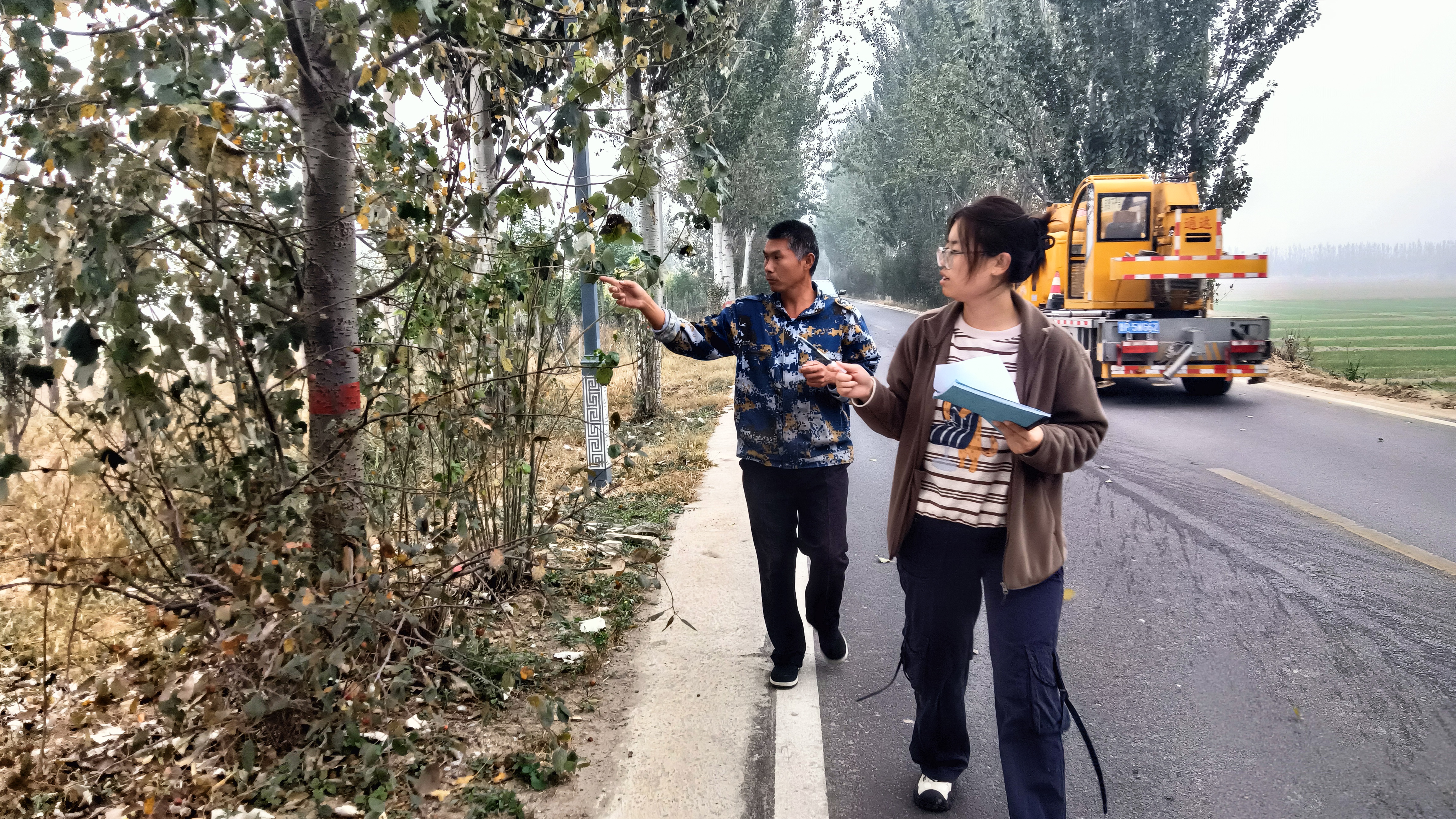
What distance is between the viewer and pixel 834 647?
4.38m

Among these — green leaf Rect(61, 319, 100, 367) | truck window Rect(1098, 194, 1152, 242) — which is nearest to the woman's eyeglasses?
green leaf Rect(61, 319, 100, 367)

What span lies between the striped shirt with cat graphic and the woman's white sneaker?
3.08 feet

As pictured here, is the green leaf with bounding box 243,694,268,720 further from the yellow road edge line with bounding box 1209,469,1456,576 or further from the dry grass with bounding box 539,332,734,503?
the yellow road edge line with bounding box 1209,469,1456,576

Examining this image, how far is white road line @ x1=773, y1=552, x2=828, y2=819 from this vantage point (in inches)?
125

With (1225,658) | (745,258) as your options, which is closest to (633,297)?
(1225,658)

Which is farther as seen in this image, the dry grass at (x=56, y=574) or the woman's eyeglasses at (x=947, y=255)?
the dry grass at (x=56, y=574)

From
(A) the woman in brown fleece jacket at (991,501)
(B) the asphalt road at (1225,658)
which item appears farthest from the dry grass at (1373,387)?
(A) the woman in brown fleece jacket at (991,501)

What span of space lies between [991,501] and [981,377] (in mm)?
455

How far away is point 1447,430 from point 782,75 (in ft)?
57.3

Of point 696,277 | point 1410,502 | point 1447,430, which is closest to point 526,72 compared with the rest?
point 1410,502

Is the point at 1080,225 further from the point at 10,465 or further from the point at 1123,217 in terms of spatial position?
the point at 10,465

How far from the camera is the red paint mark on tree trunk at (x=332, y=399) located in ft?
10.9

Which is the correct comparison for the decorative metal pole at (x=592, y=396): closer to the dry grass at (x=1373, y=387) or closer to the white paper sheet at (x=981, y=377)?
the white paper sheet at (x=981, y=377)

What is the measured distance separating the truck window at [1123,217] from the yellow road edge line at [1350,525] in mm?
6155
